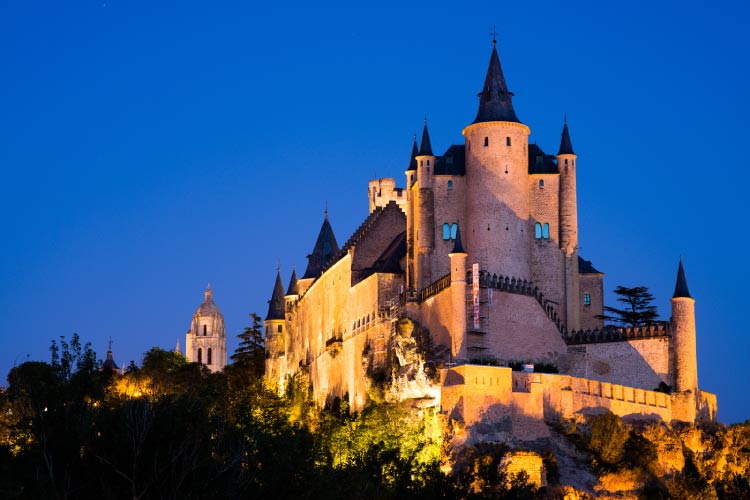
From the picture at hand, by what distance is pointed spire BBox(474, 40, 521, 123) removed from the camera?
271ft

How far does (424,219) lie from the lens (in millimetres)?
83438

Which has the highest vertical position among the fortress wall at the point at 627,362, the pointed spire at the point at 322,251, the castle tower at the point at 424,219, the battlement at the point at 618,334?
the pointed spire at the point at 322,251

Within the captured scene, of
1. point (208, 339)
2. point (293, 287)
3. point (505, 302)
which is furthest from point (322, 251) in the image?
point (208, 339)

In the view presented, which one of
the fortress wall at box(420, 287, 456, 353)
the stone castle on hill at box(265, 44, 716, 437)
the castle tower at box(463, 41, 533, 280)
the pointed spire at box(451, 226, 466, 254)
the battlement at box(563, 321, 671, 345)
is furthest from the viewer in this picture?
the castle tower at box(463, 41, 533, 280)

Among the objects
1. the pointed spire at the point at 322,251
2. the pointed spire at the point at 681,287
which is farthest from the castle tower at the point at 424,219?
the pointed spire at the point at 322,251

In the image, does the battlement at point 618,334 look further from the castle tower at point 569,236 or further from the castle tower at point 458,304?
the castle tower at point 458,304

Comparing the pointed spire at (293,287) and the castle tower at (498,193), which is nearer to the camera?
the castle tower at (498,193)

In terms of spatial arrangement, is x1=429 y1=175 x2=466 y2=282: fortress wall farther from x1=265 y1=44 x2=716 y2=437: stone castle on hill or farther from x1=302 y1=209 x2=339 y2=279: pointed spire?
x1=302 y1=209 x2=339 y2=279: pointed spire

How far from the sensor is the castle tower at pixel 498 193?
265 ft

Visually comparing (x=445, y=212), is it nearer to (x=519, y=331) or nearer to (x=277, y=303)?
(x=519, y=331)

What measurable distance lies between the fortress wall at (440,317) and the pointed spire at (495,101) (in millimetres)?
11340

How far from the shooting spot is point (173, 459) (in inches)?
1658

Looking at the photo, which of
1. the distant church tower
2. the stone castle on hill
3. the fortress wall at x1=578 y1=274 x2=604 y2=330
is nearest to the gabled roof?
the stone castle on hill

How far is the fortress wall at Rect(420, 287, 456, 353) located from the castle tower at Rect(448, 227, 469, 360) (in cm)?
8
